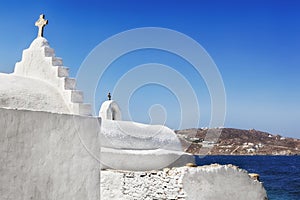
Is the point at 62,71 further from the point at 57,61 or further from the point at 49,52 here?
the point at 49,52

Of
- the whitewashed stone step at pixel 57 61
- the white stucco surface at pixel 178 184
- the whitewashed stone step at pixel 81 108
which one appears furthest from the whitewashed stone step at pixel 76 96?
the white stucco surface at pixel 178 184

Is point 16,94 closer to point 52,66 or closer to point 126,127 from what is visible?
point 52,66

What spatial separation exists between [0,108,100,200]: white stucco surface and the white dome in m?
0.61

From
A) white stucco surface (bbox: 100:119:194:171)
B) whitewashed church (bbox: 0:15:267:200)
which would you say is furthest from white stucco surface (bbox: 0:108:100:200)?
white stucco surface (bbox: 100:119:194:171)

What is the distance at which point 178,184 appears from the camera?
873 centimetres

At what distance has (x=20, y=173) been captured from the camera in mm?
6113

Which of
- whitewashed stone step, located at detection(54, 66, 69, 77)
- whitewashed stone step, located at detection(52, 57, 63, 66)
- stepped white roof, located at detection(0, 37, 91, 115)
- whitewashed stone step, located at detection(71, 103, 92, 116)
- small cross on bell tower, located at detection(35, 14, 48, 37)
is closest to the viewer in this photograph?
stepped white roof, located at detection(0, 37, 91, 115)

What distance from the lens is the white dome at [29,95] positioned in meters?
6.95

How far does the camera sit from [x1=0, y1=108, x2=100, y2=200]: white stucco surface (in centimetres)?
600

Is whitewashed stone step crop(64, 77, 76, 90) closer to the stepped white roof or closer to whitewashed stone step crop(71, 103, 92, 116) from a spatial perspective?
the stepped white roof

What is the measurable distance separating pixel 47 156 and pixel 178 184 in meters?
3.31

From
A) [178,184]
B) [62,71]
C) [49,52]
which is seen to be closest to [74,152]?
[62,71]

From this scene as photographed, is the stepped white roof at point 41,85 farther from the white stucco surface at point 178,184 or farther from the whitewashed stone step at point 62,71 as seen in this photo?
the white stucco surface at point 178,184

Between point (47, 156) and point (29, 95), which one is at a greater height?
point (29, 95)
